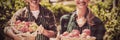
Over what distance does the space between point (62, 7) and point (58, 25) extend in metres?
0.21

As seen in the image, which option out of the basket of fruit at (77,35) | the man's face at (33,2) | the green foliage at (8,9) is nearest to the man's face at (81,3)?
the basket of fruit at (77,35)

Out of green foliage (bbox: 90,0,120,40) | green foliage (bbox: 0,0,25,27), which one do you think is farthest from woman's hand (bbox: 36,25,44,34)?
green foliage (bbox: 90,0,120,40)

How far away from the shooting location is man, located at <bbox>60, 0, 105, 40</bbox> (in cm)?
320

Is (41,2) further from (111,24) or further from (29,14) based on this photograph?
(111,24)

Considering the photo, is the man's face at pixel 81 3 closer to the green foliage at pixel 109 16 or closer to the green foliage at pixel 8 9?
the green foliage at pixel 109 16

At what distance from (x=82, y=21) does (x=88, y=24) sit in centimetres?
8

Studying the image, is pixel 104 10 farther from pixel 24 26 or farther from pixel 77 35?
pixel 24 26

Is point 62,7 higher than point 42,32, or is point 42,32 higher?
point 62,7

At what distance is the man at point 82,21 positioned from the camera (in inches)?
126

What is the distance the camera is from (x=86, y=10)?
10.5ft

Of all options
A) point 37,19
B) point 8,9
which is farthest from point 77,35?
point 8,9

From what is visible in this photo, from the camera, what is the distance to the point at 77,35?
3197 mm

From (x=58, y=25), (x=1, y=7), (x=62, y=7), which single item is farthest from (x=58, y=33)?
(x=1, y=7)

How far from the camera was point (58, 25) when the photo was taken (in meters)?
3.20
